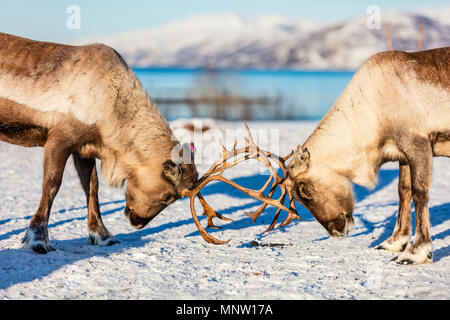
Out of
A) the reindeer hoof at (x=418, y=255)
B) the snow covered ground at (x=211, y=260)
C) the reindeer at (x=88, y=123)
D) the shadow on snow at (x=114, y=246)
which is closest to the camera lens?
the snow covered ground at (x=211, y=260)

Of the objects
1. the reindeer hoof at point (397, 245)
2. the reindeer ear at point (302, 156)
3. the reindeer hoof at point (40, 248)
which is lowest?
the reindeer hoof at point (397, 245)

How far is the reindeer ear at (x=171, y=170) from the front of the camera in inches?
245

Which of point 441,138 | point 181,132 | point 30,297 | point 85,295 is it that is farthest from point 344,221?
point 181,132

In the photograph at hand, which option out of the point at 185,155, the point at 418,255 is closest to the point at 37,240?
the point at 185,155

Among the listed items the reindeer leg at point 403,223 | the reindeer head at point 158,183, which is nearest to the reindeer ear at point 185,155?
the reindeer head at point 158,183

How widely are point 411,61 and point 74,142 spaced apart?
377 cm

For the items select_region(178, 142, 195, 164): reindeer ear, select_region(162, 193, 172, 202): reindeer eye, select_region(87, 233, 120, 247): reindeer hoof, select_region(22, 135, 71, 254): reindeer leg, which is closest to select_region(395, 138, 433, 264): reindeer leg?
select_region(178, 142, 195, 164): reindeer ear

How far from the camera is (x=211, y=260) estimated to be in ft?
19.9

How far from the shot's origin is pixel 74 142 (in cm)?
Answer: 603

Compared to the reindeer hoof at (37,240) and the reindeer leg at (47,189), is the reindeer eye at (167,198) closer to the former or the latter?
the reindeer leg at (47,189)

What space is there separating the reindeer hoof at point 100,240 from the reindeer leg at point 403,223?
10.4ft

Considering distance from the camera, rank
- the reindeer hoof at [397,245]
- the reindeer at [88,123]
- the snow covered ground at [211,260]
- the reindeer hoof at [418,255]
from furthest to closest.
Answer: the reindeer hoof at [397,245] → the reindeer at [88,123] → the reindeer hoof at [418,255] → the snow covered ground at [211,260]

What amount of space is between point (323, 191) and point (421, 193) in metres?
1.05

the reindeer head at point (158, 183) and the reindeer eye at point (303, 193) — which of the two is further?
the reindeer eye at point (303, 193)
